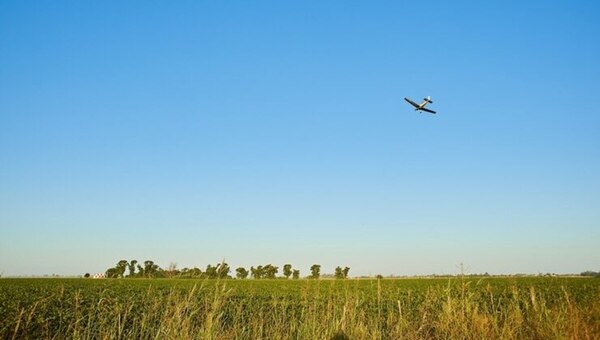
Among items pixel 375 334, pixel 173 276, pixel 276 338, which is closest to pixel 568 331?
pixel 375 334

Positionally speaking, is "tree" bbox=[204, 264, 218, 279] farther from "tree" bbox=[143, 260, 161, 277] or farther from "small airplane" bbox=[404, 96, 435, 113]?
"small airplane" bbox=[404, 96, 435, 113]

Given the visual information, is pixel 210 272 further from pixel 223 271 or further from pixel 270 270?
pixel 270 270

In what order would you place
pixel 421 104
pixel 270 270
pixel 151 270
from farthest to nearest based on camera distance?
pixel 270 270 < pixel 421 104 < pixel 151 270

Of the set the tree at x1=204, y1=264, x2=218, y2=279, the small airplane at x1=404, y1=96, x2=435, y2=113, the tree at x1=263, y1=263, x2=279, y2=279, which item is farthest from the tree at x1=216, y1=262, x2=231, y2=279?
the tree at x1=263, y1=263, x2=279, y2=279

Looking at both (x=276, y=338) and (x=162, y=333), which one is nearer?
(x=162, y=333)

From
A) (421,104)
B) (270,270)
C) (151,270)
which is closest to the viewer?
(151,270)

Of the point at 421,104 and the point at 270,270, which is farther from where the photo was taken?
the point at 270,270

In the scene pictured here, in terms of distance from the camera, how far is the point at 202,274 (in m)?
5.23

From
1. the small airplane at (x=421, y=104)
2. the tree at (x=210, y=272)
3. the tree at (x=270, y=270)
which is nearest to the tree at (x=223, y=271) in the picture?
the tree at (x=210, y=272)

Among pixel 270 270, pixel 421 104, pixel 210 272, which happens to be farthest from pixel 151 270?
pixel 270 270

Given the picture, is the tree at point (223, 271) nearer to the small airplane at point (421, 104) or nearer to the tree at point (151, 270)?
the tree at point (151, 270)

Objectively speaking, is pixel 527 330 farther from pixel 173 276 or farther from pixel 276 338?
pixel 173 276

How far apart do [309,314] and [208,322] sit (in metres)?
1.58

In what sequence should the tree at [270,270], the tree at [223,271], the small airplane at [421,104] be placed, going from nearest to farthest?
the tree at [223,271] < the small airplane at [421,104] < the tree at [270,270]
